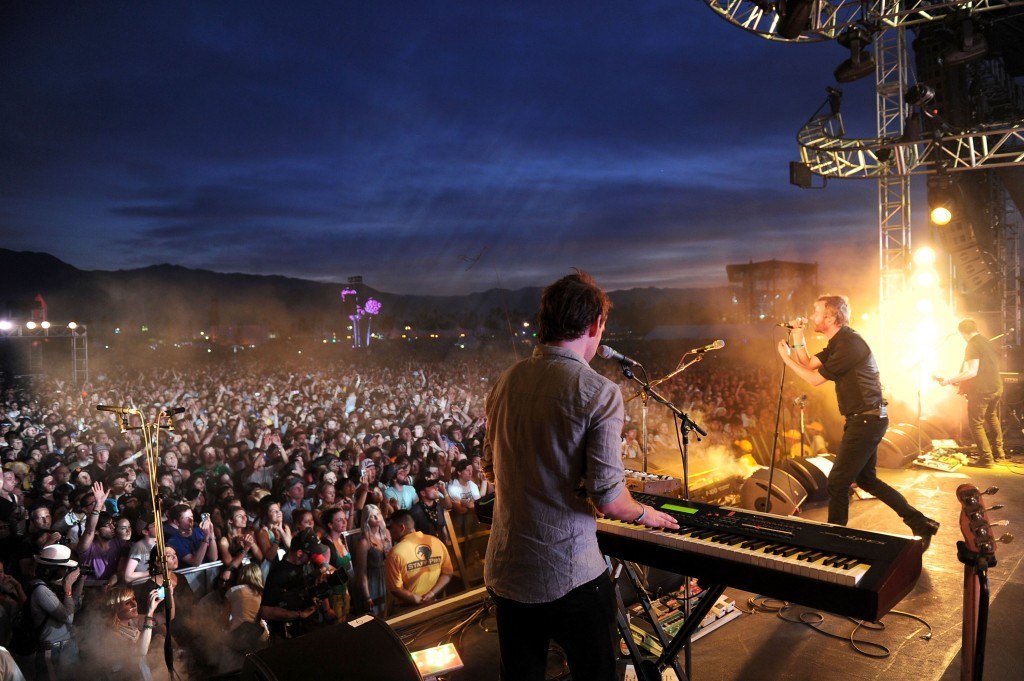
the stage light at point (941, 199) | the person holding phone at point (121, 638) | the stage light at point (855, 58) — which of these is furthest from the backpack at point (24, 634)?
the stage light at point (941, 199)

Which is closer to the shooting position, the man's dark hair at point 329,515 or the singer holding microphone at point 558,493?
the singer holding microphone at point 558,493

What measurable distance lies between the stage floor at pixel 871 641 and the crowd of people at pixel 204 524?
814 mm

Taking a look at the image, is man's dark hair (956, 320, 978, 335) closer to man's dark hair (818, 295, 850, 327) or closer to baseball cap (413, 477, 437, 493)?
man's dark hair (818, 295, 850, 327)

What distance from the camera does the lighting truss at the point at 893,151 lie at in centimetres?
647

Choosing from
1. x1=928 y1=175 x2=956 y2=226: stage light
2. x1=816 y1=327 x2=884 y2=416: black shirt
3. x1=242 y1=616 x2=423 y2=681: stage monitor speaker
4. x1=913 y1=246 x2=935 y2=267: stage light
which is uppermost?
x1=928 y1=175 x2=956 y2=226: stage light

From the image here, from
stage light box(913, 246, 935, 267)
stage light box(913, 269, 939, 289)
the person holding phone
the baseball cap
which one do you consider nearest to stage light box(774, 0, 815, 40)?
stage light box(913, 246, 935, 267)

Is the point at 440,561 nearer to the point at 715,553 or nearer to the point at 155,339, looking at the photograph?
the point at 715,553

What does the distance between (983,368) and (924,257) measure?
6.82ft

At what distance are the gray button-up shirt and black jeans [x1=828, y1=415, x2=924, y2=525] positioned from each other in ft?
7.50

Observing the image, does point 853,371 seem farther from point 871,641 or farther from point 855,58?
point 855,58

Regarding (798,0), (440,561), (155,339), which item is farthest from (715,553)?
(155,339)

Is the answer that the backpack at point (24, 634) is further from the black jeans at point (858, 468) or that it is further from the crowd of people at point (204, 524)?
the black jeans at point (858, 468)

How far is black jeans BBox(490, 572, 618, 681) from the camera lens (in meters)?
1.41

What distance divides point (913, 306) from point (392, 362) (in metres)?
8.22
